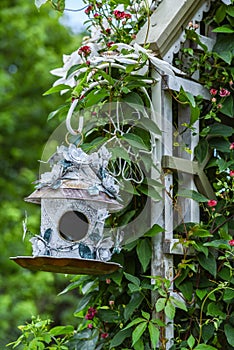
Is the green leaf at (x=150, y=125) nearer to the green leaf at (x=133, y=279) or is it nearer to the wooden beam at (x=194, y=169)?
the wooden beam at (x=194, y=169)

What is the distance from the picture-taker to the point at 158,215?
2180mm

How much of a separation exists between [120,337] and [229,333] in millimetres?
313

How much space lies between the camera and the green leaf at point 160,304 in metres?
2.02

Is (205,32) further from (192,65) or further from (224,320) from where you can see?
(224,320)

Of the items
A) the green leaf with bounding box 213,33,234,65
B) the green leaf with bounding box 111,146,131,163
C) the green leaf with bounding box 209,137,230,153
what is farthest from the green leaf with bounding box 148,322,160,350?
the green leaf with bounding box 213,33,234,65

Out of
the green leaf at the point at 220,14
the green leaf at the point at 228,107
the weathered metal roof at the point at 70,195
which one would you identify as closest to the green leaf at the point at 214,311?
the weathered metal roof at the point at 70,195

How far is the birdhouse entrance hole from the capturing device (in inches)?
77.1

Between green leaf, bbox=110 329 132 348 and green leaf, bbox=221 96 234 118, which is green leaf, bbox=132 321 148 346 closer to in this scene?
green leaf, bbox=110 329 132 348

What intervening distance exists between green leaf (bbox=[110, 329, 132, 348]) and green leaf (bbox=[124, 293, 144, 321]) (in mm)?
54

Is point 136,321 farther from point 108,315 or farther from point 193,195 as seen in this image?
point 193,195

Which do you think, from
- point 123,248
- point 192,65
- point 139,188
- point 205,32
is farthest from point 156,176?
point 205,32

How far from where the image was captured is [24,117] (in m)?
6.89

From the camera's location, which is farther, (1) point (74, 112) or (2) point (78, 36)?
(2) point (78, 36)

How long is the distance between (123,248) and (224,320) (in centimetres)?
38
